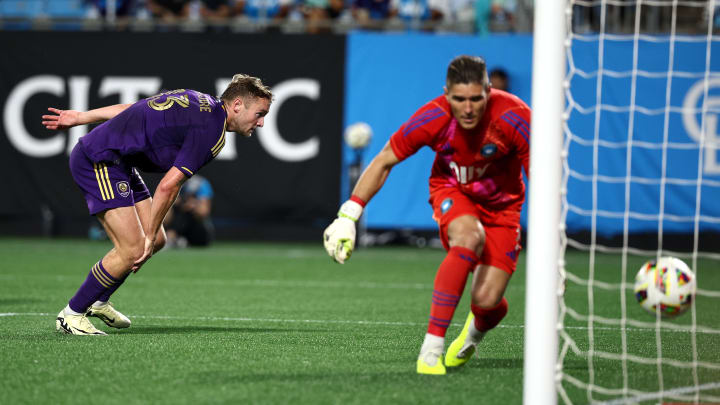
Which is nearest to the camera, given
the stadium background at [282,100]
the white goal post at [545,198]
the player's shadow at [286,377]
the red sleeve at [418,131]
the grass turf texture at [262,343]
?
the white goal post at [545,198]

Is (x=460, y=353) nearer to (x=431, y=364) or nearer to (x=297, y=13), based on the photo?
(x=431, y=364)

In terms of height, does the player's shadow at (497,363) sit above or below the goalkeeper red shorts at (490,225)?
below

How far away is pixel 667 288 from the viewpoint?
5.10 m

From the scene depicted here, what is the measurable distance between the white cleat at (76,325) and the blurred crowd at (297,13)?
11019 mm

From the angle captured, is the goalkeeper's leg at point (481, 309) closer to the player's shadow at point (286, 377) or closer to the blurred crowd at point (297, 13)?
the player's shadow at point (286, 377)

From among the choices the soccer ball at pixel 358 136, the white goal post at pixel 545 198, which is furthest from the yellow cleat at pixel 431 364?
the soccer ball at pixel 358 136

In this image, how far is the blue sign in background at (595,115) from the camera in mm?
14734

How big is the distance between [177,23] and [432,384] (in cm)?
1333

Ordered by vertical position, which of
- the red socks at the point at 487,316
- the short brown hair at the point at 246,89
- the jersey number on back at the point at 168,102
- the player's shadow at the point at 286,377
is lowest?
the player's shadow at the point at 286,377

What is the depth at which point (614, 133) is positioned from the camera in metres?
15.1

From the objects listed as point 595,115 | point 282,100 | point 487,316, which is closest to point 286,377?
point 487,316

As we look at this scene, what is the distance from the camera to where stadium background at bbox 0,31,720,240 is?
15.5m

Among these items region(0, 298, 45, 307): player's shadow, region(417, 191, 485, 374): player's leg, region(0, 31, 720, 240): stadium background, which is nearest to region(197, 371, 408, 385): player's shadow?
region(417, 191, 485, 374): player's leg

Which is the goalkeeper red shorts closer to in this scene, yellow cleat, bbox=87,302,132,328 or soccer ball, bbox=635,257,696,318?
soccer ball, bbox=635,257,696,318
